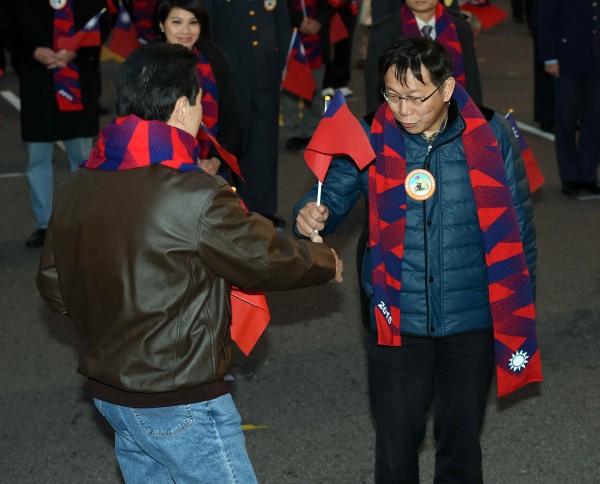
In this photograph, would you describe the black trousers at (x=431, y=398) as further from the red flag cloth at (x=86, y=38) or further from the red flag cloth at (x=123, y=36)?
the red flag cloth at (x=123, y=36)

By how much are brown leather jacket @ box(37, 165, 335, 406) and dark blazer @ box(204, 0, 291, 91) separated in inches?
192

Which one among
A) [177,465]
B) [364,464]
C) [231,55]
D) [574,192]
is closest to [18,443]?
[364,464]

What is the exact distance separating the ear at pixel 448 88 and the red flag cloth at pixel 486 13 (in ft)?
14.8

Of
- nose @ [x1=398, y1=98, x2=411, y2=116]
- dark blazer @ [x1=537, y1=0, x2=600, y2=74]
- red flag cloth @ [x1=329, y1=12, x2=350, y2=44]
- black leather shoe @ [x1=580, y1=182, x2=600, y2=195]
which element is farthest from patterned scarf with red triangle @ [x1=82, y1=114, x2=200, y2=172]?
red flag cloth @ [x1=329, y1=12, x2=350, y2=44]

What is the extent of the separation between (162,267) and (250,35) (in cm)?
516

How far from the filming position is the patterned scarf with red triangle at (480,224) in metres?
4.09

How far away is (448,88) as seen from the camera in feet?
13.5

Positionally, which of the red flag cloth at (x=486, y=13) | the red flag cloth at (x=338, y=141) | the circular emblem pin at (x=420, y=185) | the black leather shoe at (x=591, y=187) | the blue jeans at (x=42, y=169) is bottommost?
the black leather shoe at (x=591, y=187)

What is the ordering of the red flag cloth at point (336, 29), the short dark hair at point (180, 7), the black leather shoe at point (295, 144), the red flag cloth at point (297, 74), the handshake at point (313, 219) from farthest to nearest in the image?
the red flag cloth at point (336, 29)
the black leather shoe at point (295, 144)
the red flag cloth at point (297, 74)
the short dark hair at point (180, 7)
the handshake at point (313, 219)

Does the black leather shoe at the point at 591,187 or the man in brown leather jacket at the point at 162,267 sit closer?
the man in brown leather jacket at the point at 162,267

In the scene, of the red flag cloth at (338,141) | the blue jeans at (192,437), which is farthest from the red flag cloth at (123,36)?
the blue jeans at (192,437)

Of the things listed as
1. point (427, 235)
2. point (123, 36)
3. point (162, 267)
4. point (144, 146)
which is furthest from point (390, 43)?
point (162, 267)

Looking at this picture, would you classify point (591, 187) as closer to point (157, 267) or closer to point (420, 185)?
point (420, 185)

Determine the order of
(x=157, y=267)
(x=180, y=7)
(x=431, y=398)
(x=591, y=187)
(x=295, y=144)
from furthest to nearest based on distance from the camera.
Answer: (x=295, y=144), (x=591, y=187), (x=180, y=7), (x=431, y=398), (x=157, y=267)
